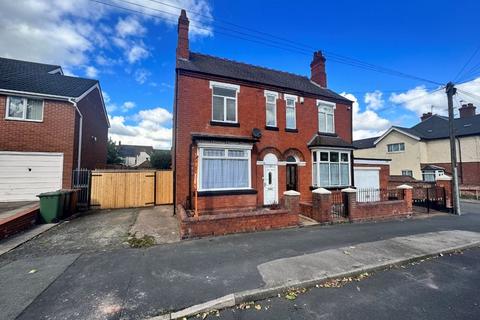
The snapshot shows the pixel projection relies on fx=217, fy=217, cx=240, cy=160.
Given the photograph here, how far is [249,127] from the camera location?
37.9ft

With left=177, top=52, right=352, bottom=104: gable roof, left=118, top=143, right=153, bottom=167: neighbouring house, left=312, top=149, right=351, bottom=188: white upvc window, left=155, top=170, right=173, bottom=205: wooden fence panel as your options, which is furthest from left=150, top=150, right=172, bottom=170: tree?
left=118, top=143, right=153, bottom=167: neighbouring house

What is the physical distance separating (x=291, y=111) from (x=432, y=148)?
2393 cm

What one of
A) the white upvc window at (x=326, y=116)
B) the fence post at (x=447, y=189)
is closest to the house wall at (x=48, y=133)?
the white upvc window at (x=326, y=116)

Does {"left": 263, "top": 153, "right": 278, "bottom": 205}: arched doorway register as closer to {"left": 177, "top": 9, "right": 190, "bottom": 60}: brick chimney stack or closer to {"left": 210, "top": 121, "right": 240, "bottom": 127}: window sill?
{"left": 210, "top": 121, "right": 240, "bottom": 127}: window sill

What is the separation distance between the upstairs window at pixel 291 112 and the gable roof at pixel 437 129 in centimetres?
2199

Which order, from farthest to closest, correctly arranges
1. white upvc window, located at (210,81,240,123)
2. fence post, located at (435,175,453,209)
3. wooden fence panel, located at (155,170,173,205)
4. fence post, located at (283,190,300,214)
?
fence post, located at (435,175,453,209), wooden fence panel, located at (155,170,173,205), white upvc window, located at (210,81,240,123), fence post, located at (283,190,300,214)

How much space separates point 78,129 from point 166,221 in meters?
8.40

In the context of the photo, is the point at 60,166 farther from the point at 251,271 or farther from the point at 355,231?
the point at 355,231

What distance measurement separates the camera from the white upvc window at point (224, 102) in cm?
1102

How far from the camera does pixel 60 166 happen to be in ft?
36.5

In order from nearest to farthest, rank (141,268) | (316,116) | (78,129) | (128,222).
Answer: (141,268) < (128,222) < (78,129) < (316,116)

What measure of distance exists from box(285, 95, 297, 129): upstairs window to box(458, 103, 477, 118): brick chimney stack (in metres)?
29.8

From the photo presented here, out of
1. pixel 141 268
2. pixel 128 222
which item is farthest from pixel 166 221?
pixel 141 268

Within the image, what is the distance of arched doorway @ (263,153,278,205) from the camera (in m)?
Result: 11.6
